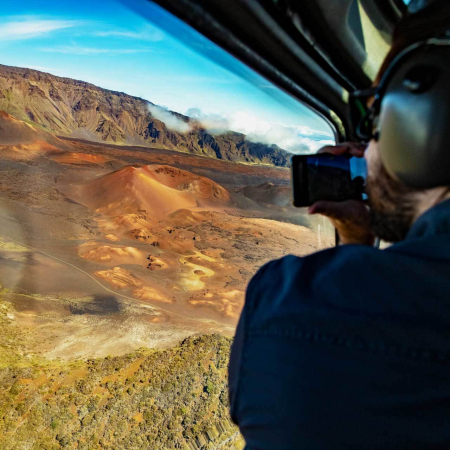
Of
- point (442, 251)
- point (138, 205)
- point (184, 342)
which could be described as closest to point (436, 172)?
point (442, 251)

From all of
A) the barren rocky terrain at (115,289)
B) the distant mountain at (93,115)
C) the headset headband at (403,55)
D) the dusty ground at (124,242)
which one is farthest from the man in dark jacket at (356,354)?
the barren rocky terrain at (115,289)

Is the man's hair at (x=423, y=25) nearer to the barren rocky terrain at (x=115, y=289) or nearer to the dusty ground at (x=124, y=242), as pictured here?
the dusty ground at (x=124, y=242)

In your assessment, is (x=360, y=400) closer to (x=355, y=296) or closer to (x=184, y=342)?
(x=355, y=296)

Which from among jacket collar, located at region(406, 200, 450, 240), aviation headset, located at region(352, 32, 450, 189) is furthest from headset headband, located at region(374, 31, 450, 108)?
jacket collar, located at region(406, 200, 450, 240)

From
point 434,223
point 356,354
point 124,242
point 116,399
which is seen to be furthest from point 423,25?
point 116,399

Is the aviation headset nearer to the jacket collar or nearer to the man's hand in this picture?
the jacket collar

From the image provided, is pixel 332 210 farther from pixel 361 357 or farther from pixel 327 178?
pixel 361 357
